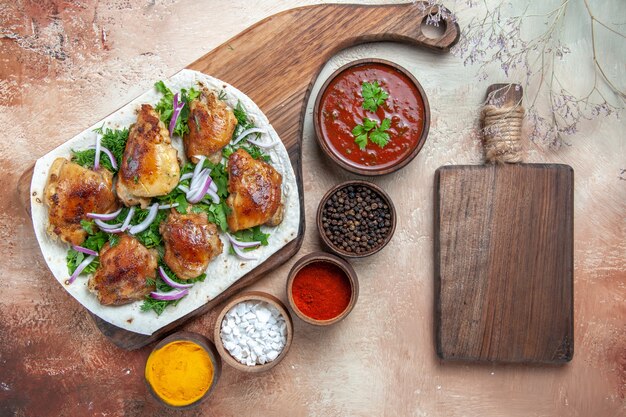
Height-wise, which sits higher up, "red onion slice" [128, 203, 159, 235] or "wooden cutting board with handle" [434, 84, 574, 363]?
"wooden cutting board with handle" [434, 84, 574, 363]

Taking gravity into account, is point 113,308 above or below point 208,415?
above

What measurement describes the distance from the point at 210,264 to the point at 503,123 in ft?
8.24

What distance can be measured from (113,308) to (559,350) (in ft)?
11.6

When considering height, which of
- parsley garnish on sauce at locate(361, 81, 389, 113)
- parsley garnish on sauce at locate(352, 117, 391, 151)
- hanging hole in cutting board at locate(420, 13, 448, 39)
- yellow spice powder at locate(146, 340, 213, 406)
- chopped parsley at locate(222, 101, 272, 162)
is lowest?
yellow spice powder at locate(146, 340, 213, 406)

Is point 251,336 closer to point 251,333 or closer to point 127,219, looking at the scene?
point 251,333

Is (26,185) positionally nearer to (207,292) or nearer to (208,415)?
(207,292)

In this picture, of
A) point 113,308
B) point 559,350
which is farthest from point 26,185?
point 559,350

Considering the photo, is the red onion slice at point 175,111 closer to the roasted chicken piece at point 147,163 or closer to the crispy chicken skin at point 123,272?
the roasted chicken piece at point 147,163

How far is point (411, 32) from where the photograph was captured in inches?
165

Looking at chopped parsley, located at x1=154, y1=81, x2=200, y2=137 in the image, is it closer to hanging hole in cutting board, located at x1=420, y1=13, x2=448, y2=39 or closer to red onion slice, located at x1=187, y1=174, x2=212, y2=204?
red onion slice, located at x1=187, y1=174, x2=212, y2=204

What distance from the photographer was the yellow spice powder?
4.00m

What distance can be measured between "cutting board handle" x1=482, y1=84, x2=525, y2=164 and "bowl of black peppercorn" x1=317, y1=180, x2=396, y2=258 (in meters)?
0.97

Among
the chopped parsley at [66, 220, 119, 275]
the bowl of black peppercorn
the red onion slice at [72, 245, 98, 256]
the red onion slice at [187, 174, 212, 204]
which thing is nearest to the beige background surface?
the bowl of black peppercorn

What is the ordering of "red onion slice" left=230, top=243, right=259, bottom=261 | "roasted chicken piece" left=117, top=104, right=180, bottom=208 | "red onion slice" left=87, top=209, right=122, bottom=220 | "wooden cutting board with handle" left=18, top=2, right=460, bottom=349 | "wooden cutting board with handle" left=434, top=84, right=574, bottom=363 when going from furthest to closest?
"wooden cutting board with handle" left=434, top=84, right=574, bottom=363, "wooden cutting board with handle" left=18, top=2, right=460, bottom=349, "red onion slice" left=230, top=243, right=259, bottom=261, "red onion slice" left=87, top=209, right=122, bottom=220, "roasted chicken piece" left=117, top=104, right=180, bottom=208
